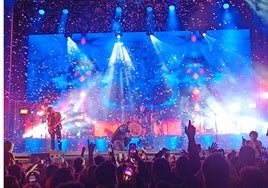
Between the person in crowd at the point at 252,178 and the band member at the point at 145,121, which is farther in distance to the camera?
the band member at the point at 145,121

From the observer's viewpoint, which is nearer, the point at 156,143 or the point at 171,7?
the point at 156,143

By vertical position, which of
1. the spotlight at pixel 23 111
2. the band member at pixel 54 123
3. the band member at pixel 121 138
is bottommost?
the band member at pixel 121 138

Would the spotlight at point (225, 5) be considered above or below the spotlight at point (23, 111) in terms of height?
above

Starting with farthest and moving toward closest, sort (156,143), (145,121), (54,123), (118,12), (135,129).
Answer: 1. (118,12)
2. (145,121)
3. (156,143)
4. (135,129)
5. (54,123)

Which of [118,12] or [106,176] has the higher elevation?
[118,12]

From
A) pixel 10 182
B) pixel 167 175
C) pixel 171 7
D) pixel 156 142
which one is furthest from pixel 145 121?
pixel 10 182

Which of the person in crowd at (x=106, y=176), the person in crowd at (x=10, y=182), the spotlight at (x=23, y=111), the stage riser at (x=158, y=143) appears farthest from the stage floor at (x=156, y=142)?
the person in crowd at (x=10, y=182)

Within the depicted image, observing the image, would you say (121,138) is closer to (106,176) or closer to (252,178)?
(106,176)

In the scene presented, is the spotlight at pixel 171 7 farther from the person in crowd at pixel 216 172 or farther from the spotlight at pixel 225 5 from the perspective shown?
the person in crowd at pixel 216 172

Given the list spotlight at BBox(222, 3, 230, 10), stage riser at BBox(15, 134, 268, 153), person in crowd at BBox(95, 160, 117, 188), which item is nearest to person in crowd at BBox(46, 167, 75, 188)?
person in crowd at BBox(95, 160, 117, 188)

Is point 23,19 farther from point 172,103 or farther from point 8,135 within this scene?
point 172,103

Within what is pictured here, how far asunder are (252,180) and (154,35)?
1503 cm

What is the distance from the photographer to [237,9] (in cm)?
1650

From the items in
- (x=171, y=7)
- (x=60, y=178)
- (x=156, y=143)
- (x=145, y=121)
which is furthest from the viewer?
(x=171, y=7)
